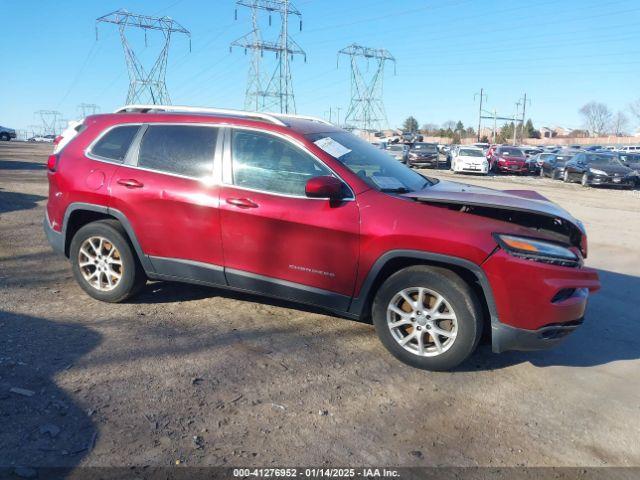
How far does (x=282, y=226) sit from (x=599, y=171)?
22.0 meters

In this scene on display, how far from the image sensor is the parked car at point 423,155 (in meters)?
32.0

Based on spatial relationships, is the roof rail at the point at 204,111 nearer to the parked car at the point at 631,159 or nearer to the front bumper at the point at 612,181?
the front bumper at the point at 612,181

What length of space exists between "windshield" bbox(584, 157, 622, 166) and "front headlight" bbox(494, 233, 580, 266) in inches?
877

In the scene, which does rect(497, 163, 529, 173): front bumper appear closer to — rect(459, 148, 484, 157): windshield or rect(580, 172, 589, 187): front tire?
rect(459, 148, 484, 157): windshield

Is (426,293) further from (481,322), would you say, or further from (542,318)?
(542,318)

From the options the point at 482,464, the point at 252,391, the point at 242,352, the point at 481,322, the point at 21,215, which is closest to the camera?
the point at 482,464

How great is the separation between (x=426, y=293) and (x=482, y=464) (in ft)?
4.19

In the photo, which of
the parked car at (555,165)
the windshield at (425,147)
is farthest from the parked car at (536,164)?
the windshield at (425,147)

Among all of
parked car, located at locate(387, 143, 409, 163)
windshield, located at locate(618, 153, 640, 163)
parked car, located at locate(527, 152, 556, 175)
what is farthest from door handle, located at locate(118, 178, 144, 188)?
parked car, located at locate(527, 152, 556, 175)

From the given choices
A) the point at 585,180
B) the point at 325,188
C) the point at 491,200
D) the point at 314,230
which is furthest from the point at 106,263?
the point at 585,180

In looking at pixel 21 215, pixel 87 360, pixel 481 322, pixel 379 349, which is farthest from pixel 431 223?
pixel 21 215

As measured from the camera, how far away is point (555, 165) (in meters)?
27.2

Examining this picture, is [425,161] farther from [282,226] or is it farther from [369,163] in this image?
[282,226]

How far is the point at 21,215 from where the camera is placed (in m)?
9.20
